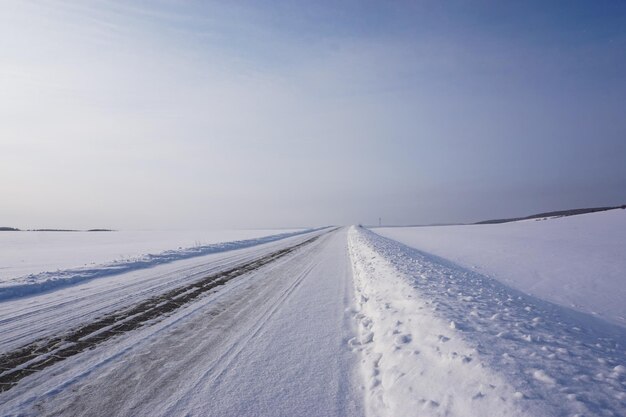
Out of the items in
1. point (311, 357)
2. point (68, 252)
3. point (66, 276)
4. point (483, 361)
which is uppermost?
point (68, 252)

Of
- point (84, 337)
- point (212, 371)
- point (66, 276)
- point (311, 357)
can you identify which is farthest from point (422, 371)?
point (66, 276)

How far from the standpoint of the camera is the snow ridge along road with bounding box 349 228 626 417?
2928 millimetres

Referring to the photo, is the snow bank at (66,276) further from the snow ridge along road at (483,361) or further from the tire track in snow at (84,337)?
the snow ridge along road at (483,361)

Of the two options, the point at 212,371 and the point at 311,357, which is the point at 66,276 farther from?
the point at 311,357

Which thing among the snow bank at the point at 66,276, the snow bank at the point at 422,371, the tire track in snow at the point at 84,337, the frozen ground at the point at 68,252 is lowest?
the snow bank at the point at 422,371

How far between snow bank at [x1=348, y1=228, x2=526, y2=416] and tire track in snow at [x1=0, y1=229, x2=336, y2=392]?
13.2ft

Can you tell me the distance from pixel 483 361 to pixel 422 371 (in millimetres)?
668

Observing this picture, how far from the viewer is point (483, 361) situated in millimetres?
3631

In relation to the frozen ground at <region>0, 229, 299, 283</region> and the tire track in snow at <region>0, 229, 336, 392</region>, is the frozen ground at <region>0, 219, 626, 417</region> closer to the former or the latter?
the tire track in snow at <region>0, 229, 336, 392</region>

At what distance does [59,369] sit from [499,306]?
7159 mm

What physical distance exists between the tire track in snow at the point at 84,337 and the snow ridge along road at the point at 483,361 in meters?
4.05

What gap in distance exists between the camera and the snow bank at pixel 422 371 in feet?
9.98

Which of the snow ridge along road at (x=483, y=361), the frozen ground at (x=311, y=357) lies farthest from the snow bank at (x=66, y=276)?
the snow ridge along road at (x=483, y=361)

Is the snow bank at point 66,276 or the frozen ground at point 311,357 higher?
the snow bank at point 66,276
